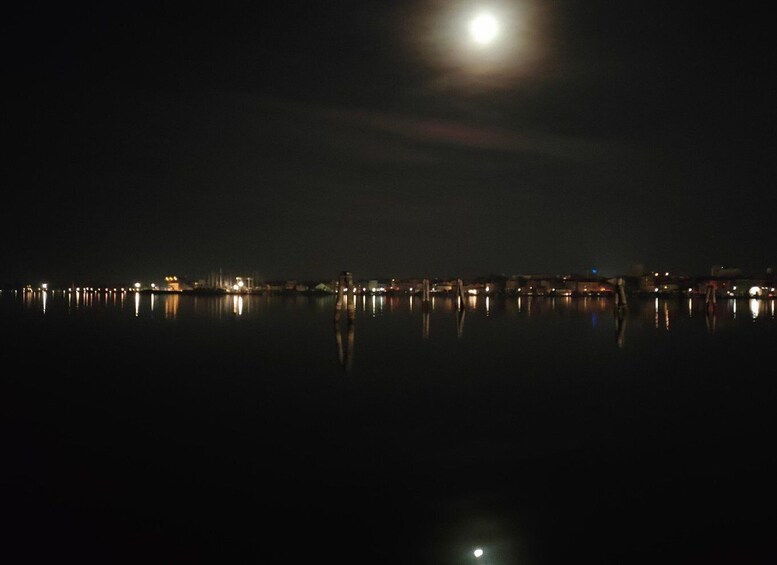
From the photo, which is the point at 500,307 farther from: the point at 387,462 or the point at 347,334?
the point at 387,462

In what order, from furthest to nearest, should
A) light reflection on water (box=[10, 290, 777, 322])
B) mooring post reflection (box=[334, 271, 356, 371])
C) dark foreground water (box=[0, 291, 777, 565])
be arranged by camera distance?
light reflection on water (box=[10, 290, 777, 322]) < mooring post reflection (box=[334, 271, 356, 371]) < dark foreground water (box=[0, 291, 777, 565])

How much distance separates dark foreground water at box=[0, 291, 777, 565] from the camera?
581 cm

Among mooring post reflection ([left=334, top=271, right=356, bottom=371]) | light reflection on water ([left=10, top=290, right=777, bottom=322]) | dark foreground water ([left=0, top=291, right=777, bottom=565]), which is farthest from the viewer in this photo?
light reflection on water ([left=10, top=290, right=777, bottom=322])

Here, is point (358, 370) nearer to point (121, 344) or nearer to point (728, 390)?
point (728, 390)

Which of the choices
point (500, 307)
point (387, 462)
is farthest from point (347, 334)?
point (500, 307)

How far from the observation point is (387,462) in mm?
8344

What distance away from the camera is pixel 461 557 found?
5531mm


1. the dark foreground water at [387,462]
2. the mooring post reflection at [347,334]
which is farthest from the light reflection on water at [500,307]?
the dark foreground water at [387,462]

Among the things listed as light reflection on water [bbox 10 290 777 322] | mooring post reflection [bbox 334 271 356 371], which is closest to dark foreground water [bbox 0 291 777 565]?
mooring post reflection [bbox 334 271 356 371]

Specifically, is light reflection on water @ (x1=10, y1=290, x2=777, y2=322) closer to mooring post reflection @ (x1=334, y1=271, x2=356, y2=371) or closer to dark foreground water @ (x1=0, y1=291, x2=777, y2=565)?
mooring post reflection @ (x1=334, y1=271, x2=356, y2=371)

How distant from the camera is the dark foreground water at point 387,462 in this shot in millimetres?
5812

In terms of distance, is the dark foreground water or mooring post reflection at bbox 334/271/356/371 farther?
mooring post reflection at bbox 334/271/356/371

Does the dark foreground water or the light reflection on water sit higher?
the light reflection on water

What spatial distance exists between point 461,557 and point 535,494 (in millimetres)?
1754
